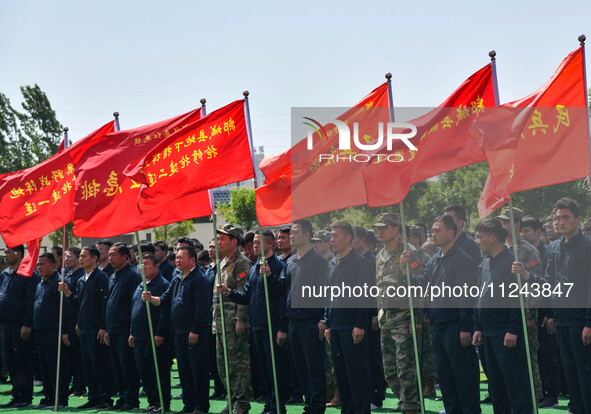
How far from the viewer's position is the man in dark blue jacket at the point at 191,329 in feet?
35.5

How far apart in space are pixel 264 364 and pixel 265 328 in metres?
0.59

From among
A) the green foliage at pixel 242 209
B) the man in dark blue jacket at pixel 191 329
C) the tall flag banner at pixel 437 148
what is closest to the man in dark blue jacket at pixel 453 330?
the tall flag banner at pixel 437 148

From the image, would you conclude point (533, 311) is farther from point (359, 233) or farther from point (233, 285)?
point (233, 285)

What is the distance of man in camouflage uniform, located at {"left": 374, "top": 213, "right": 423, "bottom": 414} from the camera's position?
9.60 meters

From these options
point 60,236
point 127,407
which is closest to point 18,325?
point 127,407

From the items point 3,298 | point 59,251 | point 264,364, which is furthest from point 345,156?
point 59,251

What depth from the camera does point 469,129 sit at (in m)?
8.27

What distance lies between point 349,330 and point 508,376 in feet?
6.17

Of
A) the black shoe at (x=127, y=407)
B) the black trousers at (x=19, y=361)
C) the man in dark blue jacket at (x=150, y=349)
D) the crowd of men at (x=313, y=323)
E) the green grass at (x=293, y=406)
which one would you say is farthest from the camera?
the black trousers at (x=19, y=361)

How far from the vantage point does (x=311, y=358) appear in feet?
31.9

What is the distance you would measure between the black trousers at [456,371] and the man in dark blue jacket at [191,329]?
3423mm

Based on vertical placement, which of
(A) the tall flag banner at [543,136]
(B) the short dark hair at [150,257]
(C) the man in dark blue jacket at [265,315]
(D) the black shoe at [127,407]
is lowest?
(D) the black shoe at [127,407]

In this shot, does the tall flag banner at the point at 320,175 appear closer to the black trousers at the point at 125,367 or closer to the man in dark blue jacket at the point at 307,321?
the man in dark blue jacket at the point at 307,321

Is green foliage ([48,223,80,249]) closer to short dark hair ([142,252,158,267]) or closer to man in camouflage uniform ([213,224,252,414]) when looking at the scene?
short dark hair ([142,252,158,267])
